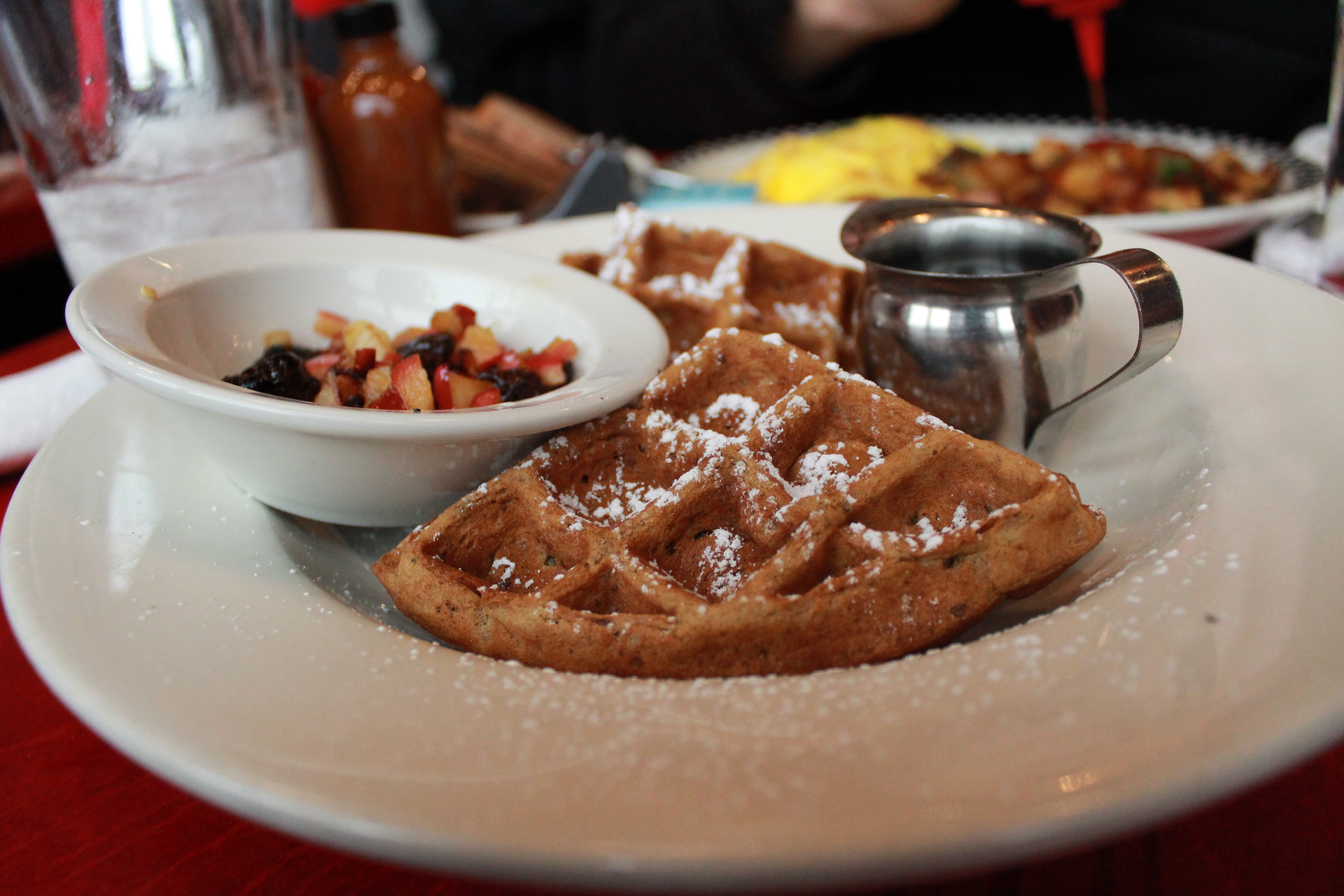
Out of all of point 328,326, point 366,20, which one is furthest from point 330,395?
point 366,20

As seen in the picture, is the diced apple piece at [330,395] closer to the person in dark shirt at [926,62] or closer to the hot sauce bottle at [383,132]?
the hot sauce bottle at [383,132]

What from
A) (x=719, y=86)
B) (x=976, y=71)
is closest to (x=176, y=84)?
(x=719, y=86)

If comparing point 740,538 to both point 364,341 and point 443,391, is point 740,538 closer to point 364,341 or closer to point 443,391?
point 443,391

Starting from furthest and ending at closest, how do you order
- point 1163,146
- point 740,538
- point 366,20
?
point 1163,146 < point 366,20 < point 740,538

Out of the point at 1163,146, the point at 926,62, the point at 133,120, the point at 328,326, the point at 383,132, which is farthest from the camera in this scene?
the point at 926,62

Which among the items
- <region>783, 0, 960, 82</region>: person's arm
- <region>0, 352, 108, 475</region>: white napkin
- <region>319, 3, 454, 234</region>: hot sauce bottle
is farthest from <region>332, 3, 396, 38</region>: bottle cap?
<region>783, 0, 960, 82</region>: person's arm

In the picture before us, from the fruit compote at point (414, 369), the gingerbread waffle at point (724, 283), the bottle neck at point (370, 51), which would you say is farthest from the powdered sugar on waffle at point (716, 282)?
the bottle neck at point (370, 51)
